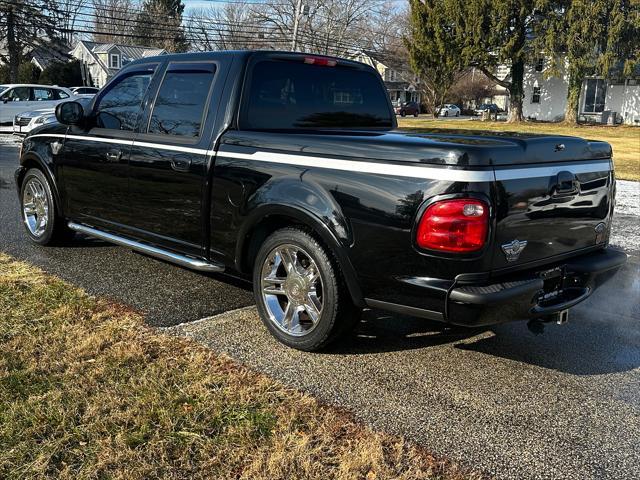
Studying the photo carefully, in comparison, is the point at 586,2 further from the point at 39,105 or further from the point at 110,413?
the point at 110,413

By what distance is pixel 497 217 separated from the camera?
311 centimetres

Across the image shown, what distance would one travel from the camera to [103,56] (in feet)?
217

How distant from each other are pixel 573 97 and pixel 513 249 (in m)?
38.4

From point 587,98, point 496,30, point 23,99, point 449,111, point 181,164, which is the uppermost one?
point 496,30

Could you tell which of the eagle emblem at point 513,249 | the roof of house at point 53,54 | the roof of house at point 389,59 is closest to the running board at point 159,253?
the eagle emblem at point 513,249

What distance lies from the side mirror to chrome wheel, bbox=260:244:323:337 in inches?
98.2

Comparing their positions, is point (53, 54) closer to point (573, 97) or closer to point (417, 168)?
point (573, 97)

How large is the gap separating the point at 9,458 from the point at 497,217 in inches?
98.4

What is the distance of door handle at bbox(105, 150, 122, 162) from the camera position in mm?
4900

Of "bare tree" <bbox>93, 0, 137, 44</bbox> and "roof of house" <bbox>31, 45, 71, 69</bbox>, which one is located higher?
"bare tree" <bbox>93, 0, 137, 44</bbox>

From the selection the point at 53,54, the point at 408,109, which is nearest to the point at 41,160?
the point at 53,54

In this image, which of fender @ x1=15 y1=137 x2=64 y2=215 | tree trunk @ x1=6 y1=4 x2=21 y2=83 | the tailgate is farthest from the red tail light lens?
tree trunk @ x1=6 y1=4 x2=21 y2=83

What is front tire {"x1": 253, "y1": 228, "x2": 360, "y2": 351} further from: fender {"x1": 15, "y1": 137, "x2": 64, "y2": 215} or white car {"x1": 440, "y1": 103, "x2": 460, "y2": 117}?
white car {"x1": 440, "y1": 103, "x2": 460, "y2": 117}

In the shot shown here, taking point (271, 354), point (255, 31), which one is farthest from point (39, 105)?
point (255, 31)
